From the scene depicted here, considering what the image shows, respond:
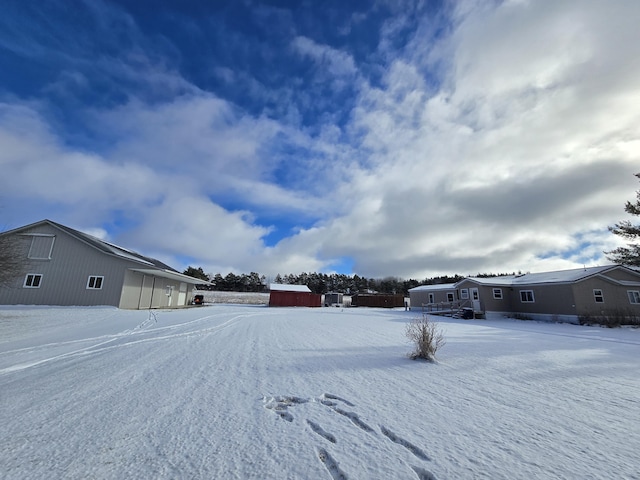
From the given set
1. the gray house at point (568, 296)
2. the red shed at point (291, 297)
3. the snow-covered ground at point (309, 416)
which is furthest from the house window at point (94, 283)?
the gray house at point (568, 296)

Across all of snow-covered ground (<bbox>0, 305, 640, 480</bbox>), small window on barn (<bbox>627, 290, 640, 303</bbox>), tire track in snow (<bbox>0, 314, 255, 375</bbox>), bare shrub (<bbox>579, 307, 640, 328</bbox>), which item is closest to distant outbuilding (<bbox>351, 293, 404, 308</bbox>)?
bare shrub (<bbox>579, 307, 640, 328</bbox>)

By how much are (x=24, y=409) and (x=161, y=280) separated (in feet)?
80.8

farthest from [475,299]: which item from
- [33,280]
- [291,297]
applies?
[33,280]

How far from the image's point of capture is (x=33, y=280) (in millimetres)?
18672

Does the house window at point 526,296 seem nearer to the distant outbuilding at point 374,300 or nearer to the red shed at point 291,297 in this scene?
the distant outbuilding at point 374,300

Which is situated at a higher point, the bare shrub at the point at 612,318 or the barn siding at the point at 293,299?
the barn siding at the point at 293,299

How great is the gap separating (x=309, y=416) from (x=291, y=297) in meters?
38.4

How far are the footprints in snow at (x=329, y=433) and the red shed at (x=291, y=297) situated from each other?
36.6 meters

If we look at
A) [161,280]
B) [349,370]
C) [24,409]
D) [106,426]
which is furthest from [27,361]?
[161,280]

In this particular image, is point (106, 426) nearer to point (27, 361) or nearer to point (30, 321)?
point (27, 361)

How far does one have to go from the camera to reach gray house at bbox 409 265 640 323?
22.0 m

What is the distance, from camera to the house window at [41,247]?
19.0 m

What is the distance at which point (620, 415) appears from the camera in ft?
12.1

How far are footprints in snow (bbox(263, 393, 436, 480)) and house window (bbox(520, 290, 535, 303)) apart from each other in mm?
28404
